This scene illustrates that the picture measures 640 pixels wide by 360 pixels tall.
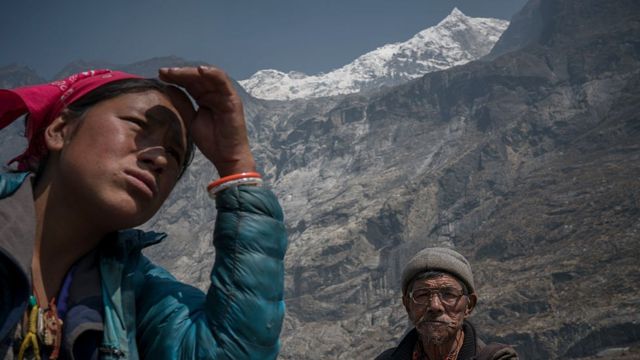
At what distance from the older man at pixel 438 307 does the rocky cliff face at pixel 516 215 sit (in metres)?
61.7

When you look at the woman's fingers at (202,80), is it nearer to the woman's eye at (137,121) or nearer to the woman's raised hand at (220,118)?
the woman's raised hand at (220,118)

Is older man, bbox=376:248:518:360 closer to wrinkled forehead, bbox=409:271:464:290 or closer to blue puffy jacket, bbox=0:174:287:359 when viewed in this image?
wrinkled forehead, bbox=409:271:464:290

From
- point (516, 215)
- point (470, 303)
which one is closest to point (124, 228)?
point (470, 303)

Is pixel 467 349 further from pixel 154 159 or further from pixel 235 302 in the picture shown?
pixel 154 159

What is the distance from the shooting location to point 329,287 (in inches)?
5950

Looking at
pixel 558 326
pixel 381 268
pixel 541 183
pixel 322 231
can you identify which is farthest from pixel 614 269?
pixel 322 231

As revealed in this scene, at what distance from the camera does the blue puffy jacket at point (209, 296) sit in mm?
1410

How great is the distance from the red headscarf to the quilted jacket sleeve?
2.11 feet

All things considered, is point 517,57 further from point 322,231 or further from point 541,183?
point 322,231

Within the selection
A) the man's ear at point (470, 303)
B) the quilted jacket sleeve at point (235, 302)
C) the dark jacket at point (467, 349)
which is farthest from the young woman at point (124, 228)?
the man's ear at point (470, 303)

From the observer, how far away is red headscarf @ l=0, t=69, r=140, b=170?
1.79 metres

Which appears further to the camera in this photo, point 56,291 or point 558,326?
point 558,326

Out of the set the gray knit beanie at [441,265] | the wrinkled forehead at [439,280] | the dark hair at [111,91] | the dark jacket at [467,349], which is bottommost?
the dark jacket at [467,349]

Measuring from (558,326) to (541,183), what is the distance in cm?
5928
